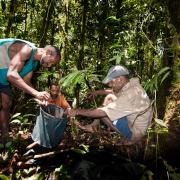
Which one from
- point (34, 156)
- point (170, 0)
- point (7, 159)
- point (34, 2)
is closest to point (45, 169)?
point (34, 156)

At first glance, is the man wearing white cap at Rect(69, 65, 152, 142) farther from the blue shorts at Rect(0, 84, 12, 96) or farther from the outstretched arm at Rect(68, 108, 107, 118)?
the blue shorts at Rect(0, 84, 12, 96)

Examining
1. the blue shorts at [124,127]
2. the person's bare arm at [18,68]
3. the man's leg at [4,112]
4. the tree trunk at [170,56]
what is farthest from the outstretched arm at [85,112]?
the man's leg at [4,112]

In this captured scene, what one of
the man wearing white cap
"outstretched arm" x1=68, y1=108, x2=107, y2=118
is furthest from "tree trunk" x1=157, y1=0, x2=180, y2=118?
"outstretched arm" x1=68, y1=108, x2=107, y2=118

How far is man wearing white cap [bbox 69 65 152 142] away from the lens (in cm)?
421

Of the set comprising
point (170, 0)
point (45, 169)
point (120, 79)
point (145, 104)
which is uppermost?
point (170, 0)

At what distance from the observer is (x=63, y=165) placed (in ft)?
12.8

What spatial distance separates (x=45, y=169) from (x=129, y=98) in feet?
4.65

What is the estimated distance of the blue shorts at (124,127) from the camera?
4.32 meters

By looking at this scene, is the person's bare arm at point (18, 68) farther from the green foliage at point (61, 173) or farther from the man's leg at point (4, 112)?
the green foliage at point (61, 173)

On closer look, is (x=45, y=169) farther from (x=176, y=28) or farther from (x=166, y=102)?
(x=176, y=28)

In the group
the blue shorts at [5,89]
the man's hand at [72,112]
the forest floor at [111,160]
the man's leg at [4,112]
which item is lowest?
the forest floor at [111,160]

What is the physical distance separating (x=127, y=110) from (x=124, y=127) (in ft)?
0.83

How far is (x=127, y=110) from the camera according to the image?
4230 millimetres

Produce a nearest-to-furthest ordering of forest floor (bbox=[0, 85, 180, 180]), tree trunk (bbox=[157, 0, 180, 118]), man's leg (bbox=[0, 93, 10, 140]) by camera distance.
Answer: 1. forest floor (bbox=[0, 85, 180, 180])
2. tree trunk (bbox=[157, 0, 180, 118])
3. man's leg (bbox=[0, 93, 10, 140])
